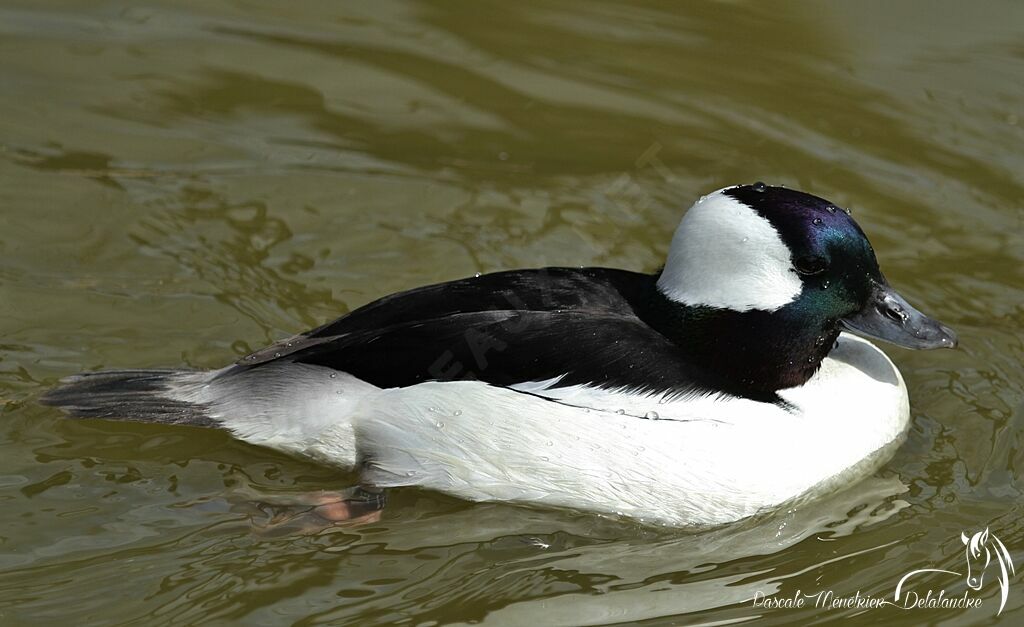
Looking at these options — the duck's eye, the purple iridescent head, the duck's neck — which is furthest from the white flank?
the duck's eye

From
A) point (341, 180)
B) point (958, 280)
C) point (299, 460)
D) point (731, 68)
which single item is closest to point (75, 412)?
point (299, 460)

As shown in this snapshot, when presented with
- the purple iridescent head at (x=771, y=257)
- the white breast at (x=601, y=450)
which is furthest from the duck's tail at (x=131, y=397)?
the purple iridescent head at (x=771, y=257)

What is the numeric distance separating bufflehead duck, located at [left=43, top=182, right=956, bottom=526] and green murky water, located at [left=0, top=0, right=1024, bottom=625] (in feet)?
0.69

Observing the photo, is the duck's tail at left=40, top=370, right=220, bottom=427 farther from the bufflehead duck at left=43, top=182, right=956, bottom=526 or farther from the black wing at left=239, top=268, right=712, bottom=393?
the black wing at left=239, top=268, right=712, bottom=393

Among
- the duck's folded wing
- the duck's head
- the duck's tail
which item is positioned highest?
the duck's head

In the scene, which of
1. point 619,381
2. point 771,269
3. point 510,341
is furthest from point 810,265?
point 510,341

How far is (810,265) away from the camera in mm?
4938

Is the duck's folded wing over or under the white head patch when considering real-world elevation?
under

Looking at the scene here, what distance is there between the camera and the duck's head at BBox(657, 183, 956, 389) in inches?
192

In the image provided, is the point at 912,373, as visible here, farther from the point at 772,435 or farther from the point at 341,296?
the point at 341,296

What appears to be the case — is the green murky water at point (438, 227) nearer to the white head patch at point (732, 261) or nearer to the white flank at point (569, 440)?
the white flank at point (569, 440)

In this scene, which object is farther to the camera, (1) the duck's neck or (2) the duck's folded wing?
(1) the duck's neck

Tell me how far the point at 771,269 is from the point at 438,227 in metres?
2.48

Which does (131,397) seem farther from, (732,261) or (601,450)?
(732,261)
